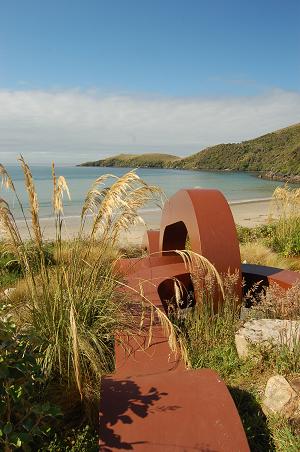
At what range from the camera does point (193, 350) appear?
3316 millimetres

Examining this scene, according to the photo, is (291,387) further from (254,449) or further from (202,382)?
(202,382)

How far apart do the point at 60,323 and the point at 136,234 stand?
35.7 ft

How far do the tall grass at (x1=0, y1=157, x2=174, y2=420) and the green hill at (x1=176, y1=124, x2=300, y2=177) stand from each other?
72.1 metres

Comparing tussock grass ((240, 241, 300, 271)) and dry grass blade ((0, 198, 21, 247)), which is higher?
dry grass blade ((0, 198, 21, 247))

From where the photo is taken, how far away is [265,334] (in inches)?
126

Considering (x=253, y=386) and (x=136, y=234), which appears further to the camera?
(x=136, y=234)

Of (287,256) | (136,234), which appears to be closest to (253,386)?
(287,256)

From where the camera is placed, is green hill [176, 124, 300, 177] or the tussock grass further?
green hill [176, 124, 300, 177]

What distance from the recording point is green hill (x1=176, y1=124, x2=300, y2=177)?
81.2 meters

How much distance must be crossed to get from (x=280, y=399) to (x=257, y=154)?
10219cm

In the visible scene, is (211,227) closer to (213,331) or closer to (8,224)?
(213,331)

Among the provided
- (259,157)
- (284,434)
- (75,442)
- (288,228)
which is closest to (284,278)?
(284,434)

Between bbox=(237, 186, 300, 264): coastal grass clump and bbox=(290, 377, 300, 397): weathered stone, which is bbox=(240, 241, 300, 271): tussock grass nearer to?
bbox=(237, 186, 300, 264): coastal grass clump

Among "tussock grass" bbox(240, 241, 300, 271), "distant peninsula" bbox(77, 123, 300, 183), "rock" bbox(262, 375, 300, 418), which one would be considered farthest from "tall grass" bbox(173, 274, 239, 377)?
"distant peninsula" bbox(77, 123, 300, 183)
